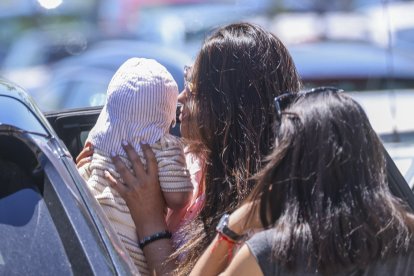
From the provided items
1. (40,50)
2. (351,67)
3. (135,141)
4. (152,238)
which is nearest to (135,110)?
(135,141)

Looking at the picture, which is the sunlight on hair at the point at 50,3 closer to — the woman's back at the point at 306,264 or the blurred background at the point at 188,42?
the blurred background at the point at 188,42

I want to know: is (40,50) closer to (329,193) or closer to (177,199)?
(177,199)

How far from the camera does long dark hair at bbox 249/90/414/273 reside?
7.43 feet

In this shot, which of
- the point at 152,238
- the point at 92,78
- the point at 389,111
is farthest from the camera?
the point at 389,111

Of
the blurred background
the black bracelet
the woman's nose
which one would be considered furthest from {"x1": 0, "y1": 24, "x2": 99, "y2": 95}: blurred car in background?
the black bracelet

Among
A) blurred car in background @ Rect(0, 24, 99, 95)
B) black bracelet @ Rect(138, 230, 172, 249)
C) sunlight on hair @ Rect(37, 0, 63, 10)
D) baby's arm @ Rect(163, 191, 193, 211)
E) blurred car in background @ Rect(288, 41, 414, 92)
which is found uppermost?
sunlight on hair @ Rect(37, 0, 63, 10)

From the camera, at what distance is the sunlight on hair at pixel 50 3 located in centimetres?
1450

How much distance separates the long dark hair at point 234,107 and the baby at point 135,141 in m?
0.08

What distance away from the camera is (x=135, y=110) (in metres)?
2.78

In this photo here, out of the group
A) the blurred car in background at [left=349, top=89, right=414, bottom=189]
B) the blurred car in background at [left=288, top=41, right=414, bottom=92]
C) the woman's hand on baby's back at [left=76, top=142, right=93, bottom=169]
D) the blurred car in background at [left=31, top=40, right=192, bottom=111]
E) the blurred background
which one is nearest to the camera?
the woman's hand on baby's back at [left=76, top=142, right=93, bottom=169]

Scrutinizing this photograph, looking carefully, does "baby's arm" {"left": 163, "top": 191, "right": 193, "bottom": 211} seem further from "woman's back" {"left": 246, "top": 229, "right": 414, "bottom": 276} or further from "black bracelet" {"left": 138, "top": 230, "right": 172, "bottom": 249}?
"woman's back" {"left": 246, "top": 229, "right": 414, "bottom": 276}

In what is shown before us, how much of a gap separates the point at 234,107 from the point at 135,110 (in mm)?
257

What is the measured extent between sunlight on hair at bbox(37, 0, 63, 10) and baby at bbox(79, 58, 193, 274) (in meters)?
11.9

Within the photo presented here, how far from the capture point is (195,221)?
9.00 ft
